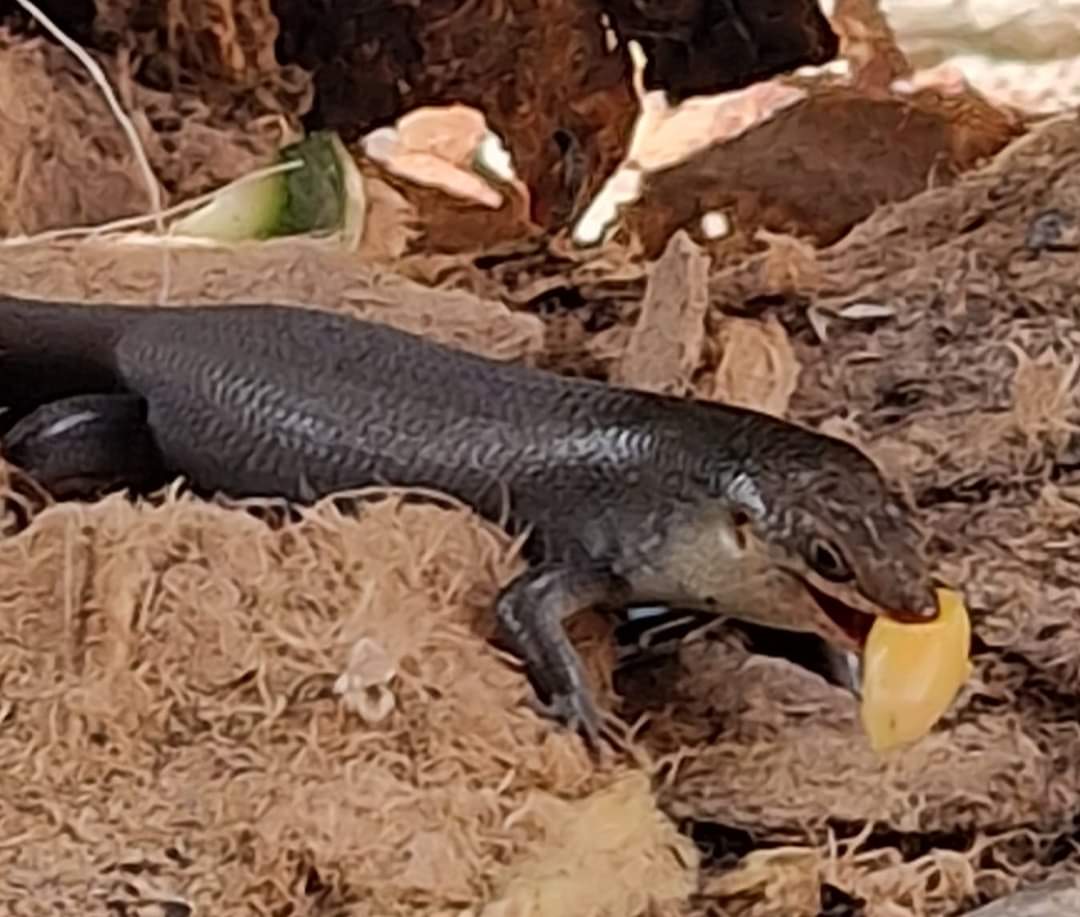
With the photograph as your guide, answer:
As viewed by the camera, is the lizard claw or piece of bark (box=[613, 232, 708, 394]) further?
piece of bark (box=[613, 232, 708, 394])

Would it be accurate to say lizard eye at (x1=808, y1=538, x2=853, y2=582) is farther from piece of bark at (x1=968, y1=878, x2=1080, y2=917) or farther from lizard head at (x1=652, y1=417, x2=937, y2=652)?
piece of bark at (x1=968, y1=878, x2=1080, y2=917)

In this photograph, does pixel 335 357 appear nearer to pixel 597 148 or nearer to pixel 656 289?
pixel 656 289

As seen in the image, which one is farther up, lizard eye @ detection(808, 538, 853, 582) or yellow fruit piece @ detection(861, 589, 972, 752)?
lizard eye @ detection(808, 538, 853, 582)

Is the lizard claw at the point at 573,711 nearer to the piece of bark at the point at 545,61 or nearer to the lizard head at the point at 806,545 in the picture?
the lizard head at the point at 806,545

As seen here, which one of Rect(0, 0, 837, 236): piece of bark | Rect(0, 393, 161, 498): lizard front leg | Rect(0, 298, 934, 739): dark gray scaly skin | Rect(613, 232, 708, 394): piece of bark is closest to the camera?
Rect(0, 298, 934, 739): dark gray scaly skin

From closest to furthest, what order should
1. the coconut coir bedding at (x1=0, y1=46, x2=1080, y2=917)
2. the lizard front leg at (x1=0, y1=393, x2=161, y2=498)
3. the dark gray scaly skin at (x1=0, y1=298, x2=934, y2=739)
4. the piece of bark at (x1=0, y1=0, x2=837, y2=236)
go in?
the coconut coir bedding at (x1=0, y1=46, x2=1080, y2=917) < the dark gray scaly skin at (x1=0, y1=298, x2=934, y2=739) < the lizard front leg at (x1=0, y1=393, x2=161, y2=498) < the piece of bark at (x1=0, y1=0, x2=837, y2=236)

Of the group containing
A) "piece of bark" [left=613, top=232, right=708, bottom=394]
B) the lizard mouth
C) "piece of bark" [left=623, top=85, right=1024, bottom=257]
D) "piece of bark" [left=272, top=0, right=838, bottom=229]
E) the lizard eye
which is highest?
the lizard eye

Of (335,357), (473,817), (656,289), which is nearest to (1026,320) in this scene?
(656,289)

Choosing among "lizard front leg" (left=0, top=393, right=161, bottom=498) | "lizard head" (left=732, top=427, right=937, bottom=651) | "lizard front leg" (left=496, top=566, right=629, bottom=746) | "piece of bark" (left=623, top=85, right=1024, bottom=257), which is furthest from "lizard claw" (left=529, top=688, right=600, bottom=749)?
"piece of bark" (left=623, top=85, right=1024, bottom=257)

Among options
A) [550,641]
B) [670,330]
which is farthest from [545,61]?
[550,641]
